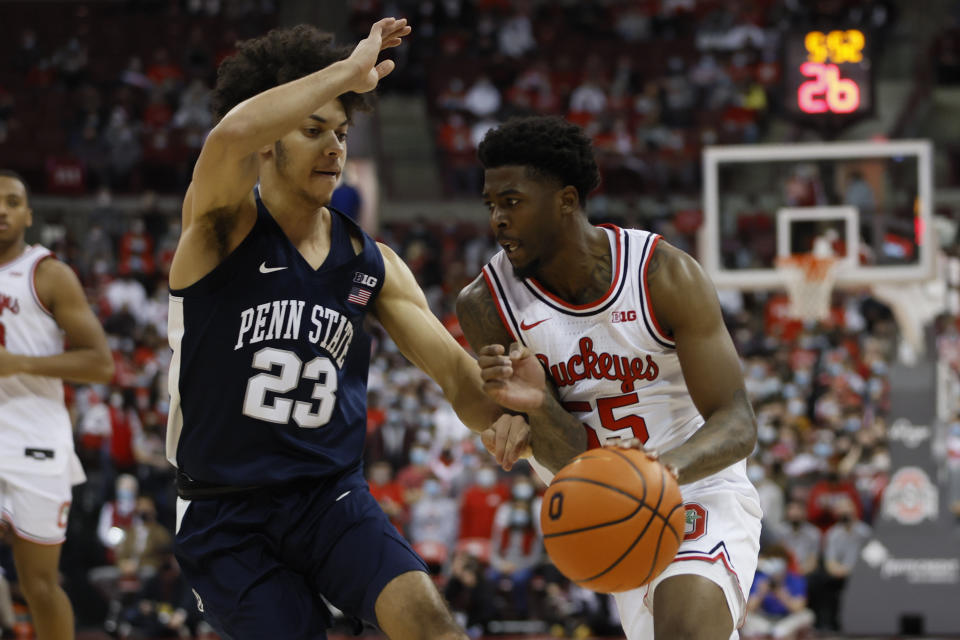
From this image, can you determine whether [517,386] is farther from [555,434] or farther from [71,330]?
[71,330]

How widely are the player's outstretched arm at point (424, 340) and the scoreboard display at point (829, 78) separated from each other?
28.3 ft

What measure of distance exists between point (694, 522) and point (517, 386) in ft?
2.49

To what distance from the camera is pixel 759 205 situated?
12555mm

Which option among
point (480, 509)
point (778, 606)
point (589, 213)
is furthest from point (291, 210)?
point (589, 213)

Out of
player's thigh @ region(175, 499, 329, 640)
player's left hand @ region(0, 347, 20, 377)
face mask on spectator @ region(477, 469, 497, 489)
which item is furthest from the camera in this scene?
face mask on spectator @ region(477, 469, 497, 489)

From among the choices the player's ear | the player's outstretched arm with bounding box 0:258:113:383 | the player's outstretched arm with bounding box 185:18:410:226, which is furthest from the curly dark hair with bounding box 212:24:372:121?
the player's outstretched arm with bounding box 0:258:113:383

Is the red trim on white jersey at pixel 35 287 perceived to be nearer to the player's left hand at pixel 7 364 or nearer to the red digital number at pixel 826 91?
the player's left hand at pixel 7 364

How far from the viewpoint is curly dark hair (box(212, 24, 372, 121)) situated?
4086mm

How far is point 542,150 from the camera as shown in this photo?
13.9 ft

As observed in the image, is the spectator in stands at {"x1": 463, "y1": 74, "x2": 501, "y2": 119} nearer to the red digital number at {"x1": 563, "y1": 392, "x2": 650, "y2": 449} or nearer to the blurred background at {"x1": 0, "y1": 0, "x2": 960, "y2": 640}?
the blurred background at {"x1": 0, "y1": 0, "x2": 960, "y2": 640}

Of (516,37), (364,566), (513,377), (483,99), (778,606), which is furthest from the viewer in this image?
(516,37)

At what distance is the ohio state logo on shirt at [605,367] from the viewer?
4.31 metres

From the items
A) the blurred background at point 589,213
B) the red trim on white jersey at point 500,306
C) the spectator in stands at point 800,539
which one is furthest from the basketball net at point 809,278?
the red trim on white jersey at point 500,306

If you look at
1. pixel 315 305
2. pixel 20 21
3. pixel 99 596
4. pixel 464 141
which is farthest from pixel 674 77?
pixel 315 305
